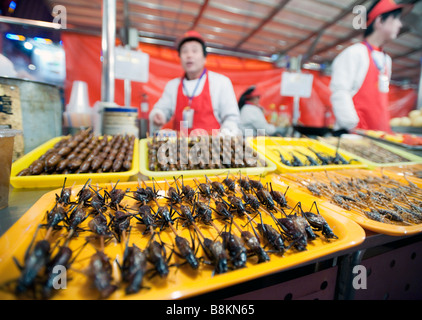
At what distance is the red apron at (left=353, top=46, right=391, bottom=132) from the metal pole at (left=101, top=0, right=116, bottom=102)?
598 cm

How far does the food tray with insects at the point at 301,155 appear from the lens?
284 cm

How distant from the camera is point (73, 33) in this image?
7145 millimetres

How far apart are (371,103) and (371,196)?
4689 mm

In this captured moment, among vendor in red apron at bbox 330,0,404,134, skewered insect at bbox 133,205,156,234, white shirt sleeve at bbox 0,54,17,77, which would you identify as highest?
vendor in red apron at bbox 330,0,404,134

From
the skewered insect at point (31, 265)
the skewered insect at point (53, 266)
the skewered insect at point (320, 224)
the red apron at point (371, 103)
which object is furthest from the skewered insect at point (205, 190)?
the red apron at point (371, 103)

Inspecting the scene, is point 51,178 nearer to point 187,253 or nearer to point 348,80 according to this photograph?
point 187,253

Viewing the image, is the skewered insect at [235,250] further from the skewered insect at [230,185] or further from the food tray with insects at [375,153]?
the food tray with insects at [375,153]

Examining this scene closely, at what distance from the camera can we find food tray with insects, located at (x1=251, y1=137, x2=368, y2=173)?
112 inches

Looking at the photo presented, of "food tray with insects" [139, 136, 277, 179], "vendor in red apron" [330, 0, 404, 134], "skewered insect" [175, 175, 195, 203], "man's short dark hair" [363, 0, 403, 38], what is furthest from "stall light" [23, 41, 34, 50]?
"man's short dark hair" [363, 0, 403, 38]

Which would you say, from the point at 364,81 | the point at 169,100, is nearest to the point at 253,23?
the point at 364,81

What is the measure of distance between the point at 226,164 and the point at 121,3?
633 centimetres

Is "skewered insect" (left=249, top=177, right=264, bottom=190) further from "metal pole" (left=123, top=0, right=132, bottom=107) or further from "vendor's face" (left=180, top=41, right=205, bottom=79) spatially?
"metal pole" (left=123, top=0, right=132, bottom=107)

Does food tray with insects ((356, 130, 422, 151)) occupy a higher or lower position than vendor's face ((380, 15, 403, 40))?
lower

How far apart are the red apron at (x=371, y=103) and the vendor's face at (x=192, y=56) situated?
4250 mm
